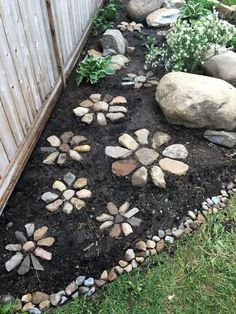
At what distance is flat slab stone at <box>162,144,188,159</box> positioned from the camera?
300cm

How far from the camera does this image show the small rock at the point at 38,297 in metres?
2.19

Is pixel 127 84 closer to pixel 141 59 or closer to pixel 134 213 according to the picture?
pixel 141 59

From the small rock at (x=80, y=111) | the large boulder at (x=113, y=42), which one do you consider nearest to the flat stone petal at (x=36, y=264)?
the small rock at (x=80, y=111)

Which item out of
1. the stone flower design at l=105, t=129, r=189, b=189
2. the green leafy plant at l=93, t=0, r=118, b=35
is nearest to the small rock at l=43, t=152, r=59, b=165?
the stone flower design at l=105, t=129, r=189, b=189

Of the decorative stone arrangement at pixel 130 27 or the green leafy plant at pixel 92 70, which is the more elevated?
the green leafy plant at pixel 92 70

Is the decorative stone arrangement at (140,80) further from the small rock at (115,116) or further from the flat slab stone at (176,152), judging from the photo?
the flat slab stone at (176,152)

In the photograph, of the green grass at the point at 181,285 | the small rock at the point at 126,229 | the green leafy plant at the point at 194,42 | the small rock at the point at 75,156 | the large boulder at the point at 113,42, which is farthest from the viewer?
the large boulder at the point at 113,42

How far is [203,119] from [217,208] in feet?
2.75

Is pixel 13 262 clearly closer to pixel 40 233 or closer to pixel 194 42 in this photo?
pixel 40 233

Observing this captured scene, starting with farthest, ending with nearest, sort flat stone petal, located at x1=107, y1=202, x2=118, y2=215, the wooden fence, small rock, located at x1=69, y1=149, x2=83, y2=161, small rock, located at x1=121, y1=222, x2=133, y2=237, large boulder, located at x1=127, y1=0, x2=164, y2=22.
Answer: large boulder, located at x1=127, y1=0, x2=164, y2=22, small rock, located at x1=69, y1=149, x2=83, y2=161, flat stone petal, located at x1=107, y1=202, x2=118, y2=215, small rock, located at x1=121, y1=222, x2=133, y2=237, the wooden fence

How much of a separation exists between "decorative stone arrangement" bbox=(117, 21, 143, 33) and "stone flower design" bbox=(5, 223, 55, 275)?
10.8ft

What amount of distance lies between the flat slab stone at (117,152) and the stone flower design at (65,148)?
0.18m

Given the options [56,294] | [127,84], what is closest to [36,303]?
[56,294]

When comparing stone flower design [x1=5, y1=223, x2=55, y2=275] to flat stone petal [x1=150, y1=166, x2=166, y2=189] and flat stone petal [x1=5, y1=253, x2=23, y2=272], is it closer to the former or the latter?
flat stone petal [x1=5, y1=253, x2=23, y2=272]
